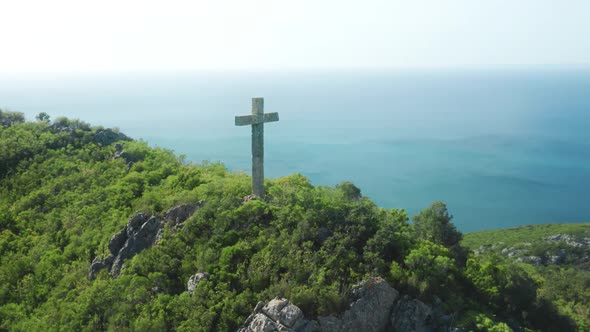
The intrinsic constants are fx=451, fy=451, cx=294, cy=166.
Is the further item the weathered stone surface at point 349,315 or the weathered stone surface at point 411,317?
the weathered stone surface at point 411,317

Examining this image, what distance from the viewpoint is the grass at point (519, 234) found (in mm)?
58469

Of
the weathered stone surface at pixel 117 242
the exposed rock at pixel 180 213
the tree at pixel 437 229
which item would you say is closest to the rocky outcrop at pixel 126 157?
the weathered stone surface at pixel 117 242

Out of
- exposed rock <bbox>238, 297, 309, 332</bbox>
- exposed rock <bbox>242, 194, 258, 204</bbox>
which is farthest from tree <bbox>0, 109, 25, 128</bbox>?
exposed rock <bbox>238, 297, 309, 332</bbox>

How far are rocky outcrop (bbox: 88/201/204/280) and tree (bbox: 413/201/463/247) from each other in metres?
9.58

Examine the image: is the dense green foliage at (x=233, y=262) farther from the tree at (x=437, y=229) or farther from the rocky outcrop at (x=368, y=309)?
the rocky outcrop at (x=368, y=309)

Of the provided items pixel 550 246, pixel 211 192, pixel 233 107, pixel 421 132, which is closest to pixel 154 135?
pixel 233 107

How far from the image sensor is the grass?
192 feet

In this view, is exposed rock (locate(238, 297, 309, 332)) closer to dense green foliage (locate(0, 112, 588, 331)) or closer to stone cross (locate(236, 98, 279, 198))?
dense green foliage (locate(0, 112, 588, 331))

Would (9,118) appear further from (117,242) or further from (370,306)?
(370,306)

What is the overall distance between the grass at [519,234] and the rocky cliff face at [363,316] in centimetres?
4566

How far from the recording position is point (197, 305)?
14742 millimetres

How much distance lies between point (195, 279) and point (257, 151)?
→ 260 inches

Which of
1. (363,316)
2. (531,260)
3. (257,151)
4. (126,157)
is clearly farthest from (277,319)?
(531,260)

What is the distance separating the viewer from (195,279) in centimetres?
1576
